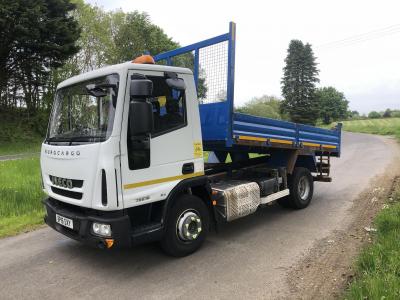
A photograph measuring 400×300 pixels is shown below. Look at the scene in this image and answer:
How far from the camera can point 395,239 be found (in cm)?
437

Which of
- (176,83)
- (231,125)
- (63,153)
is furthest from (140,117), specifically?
(231,125)

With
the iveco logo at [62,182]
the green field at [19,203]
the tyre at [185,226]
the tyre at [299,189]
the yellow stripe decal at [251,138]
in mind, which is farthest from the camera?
the tyre at [299,189]

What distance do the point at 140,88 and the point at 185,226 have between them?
186 centimetres

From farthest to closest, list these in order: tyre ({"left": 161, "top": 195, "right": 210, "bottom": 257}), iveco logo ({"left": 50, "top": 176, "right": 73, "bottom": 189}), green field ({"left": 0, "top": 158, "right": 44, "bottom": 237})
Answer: green field ({"left": 0, "top": 158, "right": 44, "bottom": 237}), tyre ({"left": 161, "top": 195, "right": 210, "bottom": 257}), iveco logo ({"left": 50, "top": 176, "right": 73, "bottom": 189})

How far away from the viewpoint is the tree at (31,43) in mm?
18109

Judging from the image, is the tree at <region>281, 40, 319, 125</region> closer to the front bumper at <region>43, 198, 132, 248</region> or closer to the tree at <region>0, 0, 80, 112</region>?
the tree at <region>0, 0, 80, 112</region>

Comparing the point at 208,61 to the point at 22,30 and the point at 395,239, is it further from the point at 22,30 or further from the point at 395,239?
the point at 22,30

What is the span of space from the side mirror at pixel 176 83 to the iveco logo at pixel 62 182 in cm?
165

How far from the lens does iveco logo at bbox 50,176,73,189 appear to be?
14.0ft

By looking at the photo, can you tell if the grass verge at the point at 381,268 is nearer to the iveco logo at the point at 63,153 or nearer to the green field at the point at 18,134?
the iveco logo at the point at 63,153

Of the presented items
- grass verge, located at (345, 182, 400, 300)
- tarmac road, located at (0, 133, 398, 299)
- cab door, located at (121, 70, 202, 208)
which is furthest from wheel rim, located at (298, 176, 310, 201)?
cab door, located at (121, 70, 202, 208)

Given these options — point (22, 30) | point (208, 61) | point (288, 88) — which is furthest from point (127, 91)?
point (288, 88)

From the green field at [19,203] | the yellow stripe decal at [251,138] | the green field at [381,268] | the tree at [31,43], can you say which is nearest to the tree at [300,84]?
the tree at [31,43]

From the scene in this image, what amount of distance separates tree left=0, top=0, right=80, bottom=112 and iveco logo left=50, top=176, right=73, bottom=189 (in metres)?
16.1
